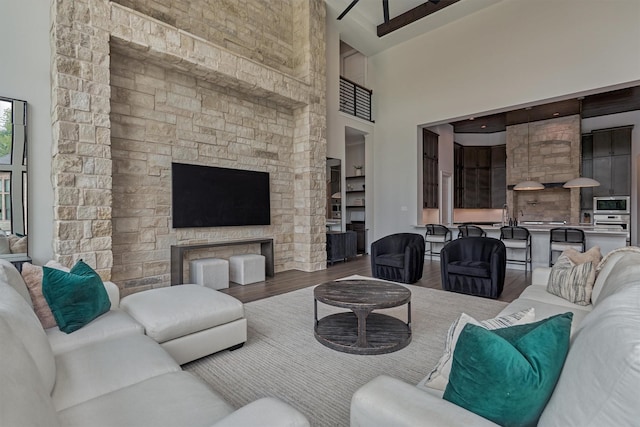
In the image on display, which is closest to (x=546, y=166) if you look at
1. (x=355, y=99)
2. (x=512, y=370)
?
(x=355, y=99)

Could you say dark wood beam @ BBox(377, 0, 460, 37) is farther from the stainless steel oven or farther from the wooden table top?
the stainless steel oven

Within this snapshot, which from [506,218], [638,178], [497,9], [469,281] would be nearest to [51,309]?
[469,281]

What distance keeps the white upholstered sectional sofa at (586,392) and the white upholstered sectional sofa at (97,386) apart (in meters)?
0.30

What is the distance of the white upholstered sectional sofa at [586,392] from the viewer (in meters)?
0.74

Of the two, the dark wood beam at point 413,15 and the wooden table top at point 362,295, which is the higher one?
the dark wood beam at point 413,15

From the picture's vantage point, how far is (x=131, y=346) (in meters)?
1.80

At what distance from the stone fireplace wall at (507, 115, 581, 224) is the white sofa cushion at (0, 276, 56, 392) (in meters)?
10.2

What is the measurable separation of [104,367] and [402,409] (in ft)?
4.68

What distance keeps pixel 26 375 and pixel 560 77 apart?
7639mm

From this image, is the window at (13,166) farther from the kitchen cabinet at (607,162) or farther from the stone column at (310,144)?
the kitchen cabinet at (607,162)

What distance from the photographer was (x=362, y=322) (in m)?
2.58

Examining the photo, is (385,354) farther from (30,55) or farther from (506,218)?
(506,218)

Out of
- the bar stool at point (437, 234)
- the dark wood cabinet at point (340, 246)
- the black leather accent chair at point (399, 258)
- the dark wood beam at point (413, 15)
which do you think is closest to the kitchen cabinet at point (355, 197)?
the dark wood cabinet at point (340, 246)

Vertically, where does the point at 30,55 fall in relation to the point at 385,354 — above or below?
above
